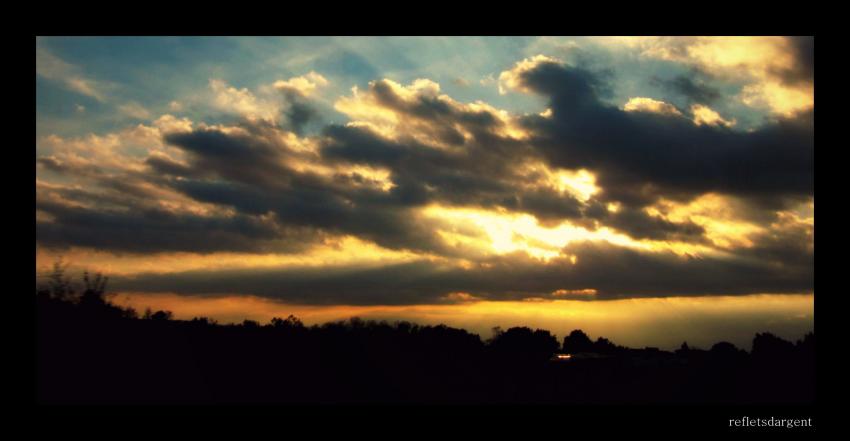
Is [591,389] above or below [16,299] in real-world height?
below

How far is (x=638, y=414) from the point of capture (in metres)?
8.41

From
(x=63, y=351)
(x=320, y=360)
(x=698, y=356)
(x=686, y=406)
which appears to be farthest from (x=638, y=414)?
(x=63, y=351)

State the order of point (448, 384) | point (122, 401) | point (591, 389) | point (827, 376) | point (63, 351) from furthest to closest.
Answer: point (448, 384)
point (591, 389)
point (63, 351)
point (122, 401)
point (827, 376)

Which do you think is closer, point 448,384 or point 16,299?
point 16,299

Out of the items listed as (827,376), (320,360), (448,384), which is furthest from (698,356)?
(320,360)

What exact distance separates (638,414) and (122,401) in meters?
11.4

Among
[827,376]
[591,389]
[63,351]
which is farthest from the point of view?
[591,389]

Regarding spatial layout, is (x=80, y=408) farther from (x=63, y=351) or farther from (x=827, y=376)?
(x=827, y=376)

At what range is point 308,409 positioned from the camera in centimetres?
850

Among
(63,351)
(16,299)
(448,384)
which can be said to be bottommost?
(448,384)

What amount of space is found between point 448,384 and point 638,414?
9851mm
